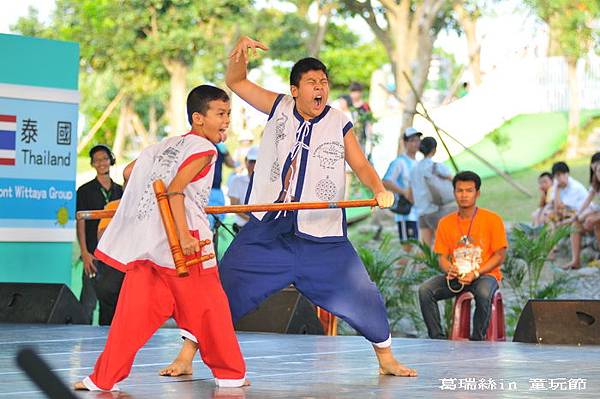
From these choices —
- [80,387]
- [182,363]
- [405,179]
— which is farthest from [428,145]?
[80,387]

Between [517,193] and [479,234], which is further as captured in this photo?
[517,193]

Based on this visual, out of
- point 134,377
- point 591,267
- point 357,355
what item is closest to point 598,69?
point 591,267

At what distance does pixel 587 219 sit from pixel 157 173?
8.96m

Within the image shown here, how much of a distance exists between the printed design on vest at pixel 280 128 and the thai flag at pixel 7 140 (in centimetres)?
530

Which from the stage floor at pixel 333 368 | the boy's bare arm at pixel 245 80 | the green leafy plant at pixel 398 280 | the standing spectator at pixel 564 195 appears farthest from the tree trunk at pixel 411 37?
the boy's bare arm at pixel 245 80

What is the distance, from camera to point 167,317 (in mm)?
5711

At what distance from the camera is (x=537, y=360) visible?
747 centimetres

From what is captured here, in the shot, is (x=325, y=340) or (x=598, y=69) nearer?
(x=325, y=340)

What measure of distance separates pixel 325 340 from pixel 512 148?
20.0 meters

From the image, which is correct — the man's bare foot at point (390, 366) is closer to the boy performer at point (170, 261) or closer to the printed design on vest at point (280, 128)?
the boy performer at point (170, 261)

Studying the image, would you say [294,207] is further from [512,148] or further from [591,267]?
[512,148]

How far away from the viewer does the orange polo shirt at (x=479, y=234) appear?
975 centimetres

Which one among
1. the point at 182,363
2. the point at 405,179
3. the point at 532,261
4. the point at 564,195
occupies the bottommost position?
the point at 532,261

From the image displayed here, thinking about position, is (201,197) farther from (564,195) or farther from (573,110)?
(573,110)
